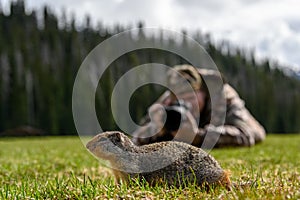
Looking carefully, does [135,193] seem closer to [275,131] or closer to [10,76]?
[10,76]

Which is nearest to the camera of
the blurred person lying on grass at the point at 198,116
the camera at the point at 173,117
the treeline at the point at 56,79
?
the camera at the point at 173,117

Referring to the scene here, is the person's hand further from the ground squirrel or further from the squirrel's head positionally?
the squirrel's head

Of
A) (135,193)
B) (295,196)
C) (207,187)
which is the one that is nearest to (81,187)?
(135,193)

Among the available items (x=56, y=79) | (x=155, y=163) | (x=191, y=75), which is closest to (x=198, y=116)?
(x=191, y=75)

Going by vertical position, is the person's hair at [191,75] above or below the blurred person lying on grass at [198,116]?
above

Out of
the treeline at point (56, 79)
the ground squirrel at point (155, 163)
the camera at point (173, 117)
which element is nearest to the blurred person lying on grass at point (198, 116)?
the camera at point (173, 117)

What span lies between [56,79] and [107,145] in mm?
67064

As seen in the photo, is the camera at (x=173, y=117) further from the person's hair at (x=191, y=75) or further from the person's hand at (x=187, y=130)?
the person's hair at (x=191, y=75)

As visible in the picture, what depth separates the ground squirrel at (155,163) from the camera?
4.30 meters

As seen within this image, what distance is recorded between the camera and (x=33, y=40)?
7675 centimetres

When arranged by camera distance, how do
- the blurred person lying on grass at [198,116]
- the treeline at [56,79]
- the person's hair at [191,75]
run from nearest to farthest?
the blurred person lying on grass at [198,116] → the person's hair at [191,75] → the treeline at [56,79]

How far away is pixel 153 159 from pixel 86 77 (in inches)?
2375

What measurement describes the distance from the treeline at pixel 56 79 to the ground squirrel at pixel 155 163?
55.7m

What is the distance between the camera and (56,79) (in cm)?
6981
